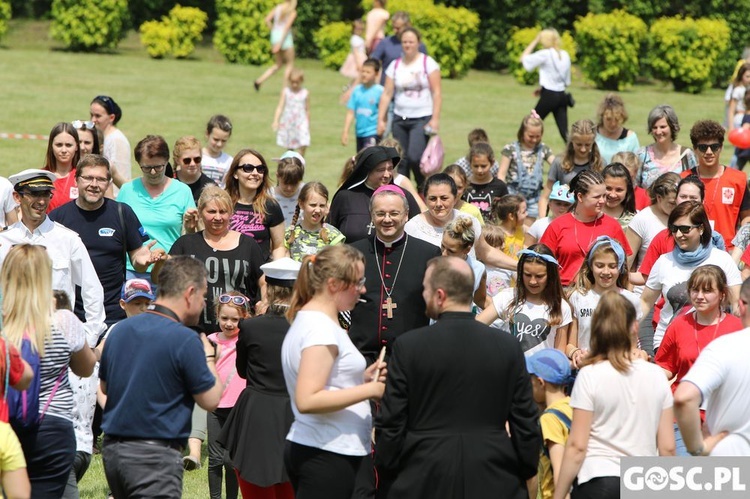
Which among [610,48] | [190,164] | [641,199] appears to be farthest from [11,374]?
[610,48]

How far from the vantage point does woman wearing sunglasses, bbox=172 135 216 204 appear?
9.96 metres

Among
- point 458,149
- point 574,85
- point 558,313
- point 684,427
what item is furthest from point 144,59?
point 684,427

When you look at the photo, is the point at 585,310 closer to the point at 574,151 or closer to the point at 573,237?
the point at 573,237

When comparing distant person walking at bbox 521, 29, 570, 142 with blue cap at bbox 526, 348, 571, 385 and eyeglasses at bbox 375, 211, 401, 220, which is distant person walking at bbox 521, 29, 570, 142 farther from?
blue cap at bbox 526, 348, 571, 385

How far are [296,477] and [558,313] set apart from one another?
2517mm

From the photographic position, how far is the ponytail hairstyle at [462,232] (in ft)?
24.8

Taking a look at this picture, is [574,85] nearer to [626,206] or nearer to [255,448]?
[626,206]

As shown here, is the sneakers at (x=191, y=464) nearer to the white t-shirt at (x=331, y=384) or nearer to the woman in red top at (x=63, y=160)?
the white t-shirt at (x=331, y=384)

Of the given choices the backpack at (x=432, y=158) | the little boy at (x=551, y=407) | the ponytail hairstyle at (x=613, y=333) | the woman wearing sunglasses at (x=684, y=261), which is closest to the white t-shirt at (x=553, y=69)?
the backpack at (x=432, y=158)

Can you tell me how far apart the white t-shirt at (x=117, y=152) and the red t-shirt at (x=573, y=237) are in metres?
4.30

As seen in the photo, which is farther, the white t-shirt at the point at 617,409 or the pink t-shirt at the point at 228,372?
the pink t-shirt at the point at 228,372

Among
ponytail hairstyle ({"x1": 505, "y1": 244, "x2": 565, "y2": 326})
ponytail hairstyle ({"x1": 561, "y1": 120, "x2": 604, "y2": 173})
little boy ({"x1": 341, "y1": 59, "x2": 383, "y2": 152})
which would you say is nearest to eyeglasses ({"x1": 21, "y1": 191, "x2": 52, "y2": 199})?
ponytail hairstyle ({"x1": 505, "y1": 244, "x2": 565, "y2": 326})

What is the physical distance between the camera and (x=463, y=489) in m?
5.42

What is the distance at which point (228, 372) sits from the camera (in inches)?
311
